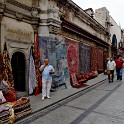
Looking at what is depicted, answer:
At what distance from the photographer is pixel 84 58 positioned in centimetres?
1493

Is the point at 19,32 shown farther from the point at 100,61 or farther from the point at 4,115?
the point at 100,61

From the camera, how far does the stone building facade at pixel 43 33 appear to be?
25.9 ft

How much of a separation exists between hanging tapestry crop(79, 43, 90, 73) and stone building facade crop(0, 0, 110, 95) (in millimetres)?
73

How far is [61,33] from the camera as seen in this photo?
10898 mm

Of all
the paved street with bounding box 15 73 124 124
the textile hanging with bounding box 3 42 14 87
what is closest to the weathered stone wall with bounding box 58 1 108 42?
the textile hanging with bounding box 3 42 14 87

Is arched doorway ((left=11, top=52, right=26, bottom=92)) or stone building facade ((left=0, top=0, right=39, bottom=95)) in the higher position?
stone building facade ((left=0, top=0, right=39, bottom=95))

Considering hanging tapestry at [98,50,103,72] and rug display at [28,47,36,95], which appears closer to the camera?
rug display at [28,47,36,95]

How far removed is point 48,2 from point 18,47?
3.08m

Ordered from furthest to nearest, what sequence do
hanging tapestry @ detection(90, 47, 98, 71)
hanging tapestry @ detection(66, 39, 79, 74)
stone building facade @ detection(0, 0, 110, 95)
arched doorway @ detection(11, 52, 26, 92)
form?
hanging tapestry @ detection(90, 47, 98, 71) → hanging tapestry @ detection(66, 39, 79, 74) → arched doorway @ detection(11, 52, 26, 92) → stone building facade @ detection(0, 0, 110, 95)

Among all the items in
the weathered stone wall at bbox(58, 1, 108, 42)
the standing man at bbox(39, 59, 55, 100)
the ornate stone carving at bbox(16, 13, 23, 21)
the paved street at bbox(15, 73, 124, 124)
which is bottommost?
the paved street at bbox(15, 73, 124, 124)

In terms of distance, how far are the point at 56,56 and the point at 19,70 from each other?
2.34 m

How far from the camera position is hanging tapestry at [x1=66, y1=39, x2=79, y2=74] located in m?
11.8

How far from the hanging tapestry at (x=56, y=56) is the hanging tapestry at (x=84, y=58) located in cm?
315

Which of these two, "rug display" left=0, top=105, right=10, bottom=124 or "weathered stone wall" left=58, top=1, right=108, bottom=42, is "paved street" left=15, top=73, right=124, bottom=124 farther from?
"weathered stone wall" left=58, top=1, right=108, bottom=42
